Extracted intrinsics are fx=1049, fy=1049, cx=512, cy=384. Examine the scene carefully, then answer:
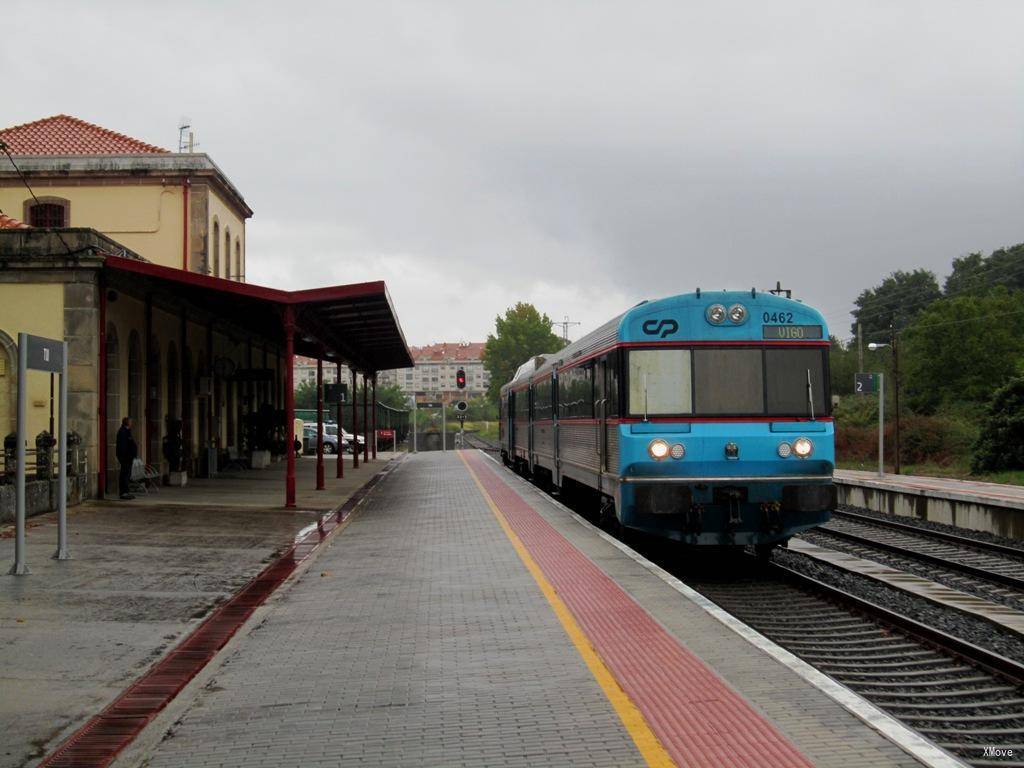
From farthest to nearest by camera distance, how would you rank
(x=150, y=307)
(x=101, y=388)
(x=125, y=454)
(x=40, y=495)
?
(x=150, y=307), (x=125, y=454), (x=101, y=388), (x=40, y=495)

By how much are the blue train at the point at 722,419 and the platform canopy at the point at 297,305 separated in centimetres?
730

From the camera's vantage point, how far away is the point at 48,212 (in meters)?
31.2

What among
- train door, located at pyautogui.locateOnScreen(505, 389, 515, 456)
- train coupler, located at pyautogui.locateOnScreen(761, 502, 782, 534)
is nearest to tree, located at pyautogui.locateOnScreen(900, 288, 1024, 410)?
train door, located at pyautogui.locateOnScreen(505, 389, 515, 456)

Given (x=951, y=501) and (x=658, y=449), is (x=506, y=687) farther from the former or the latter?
(x=951, y=501)

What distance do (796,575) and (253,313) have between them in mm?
15059

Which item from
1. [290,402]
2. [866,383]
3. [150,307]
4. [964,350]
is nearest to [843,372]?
[964,350]

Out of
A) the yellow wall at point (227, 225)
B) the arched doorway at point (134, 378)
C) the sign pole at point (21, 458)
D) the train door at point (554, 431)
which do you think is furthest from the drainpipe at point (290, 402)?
the yellow wall at point (227, 225)

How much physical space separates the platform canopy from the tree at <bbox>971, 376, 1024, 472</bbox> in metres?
16.8

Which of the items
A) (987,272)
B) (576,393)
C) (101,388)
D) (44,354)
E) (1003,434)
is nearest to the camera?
(44,354)

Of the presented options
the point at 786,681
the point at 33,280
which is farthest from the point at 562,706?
the point at 33,280

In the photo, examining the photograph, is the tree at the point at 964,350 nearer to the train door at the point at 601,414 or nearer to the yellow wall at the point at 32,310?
the train door at the point at 601,414

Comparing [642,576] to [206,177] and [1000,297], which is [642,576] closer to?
[206,177]

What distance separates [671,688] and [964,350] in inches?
2554

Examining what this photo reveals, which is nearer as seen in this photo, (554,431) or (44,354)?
(44,354)
